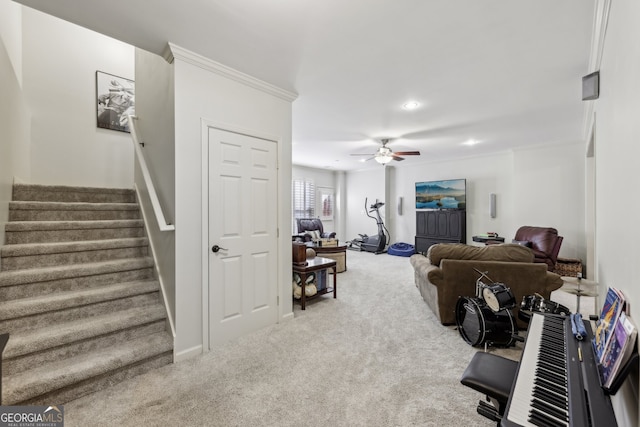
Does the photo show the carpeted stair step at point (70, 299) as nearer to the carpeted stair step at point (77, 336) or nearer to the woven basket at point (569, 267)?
the carpeted stair step at point (77, 336)

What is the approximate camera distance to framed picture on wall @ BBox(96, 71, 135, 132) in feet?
13.0

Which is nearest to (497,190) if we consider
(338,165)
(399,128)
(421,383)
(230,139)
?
(399,128)

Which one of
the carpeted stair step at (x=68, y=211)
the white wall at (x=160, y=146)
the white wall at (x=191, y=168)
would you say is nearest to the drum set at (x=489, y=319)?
the white wall at (x=191, y=168)

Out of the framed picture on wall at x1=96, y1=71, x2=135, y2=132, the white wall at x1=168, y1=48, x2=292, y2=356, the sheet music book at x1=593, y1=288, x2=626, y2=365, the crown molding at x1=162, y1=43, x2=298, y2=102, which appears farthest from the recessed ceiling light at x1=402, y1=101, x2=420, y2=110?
the framed picture on wall at x1=96, y1=71, x2=135, y2=132

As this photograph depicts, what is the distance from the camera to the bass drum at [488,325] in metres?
2.44

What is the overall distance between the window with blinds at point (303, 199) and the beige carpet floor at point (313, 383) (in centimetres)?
554

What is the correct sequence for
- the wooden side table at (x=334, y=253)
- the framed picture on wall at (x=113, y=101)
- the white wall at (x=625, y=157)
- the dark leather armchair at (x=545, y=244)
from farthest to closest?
the wooden side table at (x=334, y=253), the dark leather armchair at (x=545, y=244), the framed picture on wall at (x=113, y=101), the white wall at (x=625, y=157)

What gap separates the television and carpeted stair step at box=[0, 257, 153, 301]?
670cm

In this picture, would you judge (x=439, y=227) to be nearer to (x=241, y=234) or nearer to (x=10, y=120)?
(x=241, y=234)

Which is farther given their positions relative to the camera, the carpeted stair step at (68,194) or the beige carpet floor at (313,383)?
the carpeted stair step at (68,194)

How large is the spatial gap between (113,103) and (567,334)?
5.46 meters

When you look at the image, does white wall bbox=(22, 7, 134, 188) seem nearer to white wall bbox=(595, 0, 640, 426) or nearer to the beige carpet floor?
the beige carpet floor

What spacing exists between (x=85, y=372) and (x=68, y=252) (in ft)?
3.82

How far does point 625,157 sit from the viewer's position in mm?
1192
